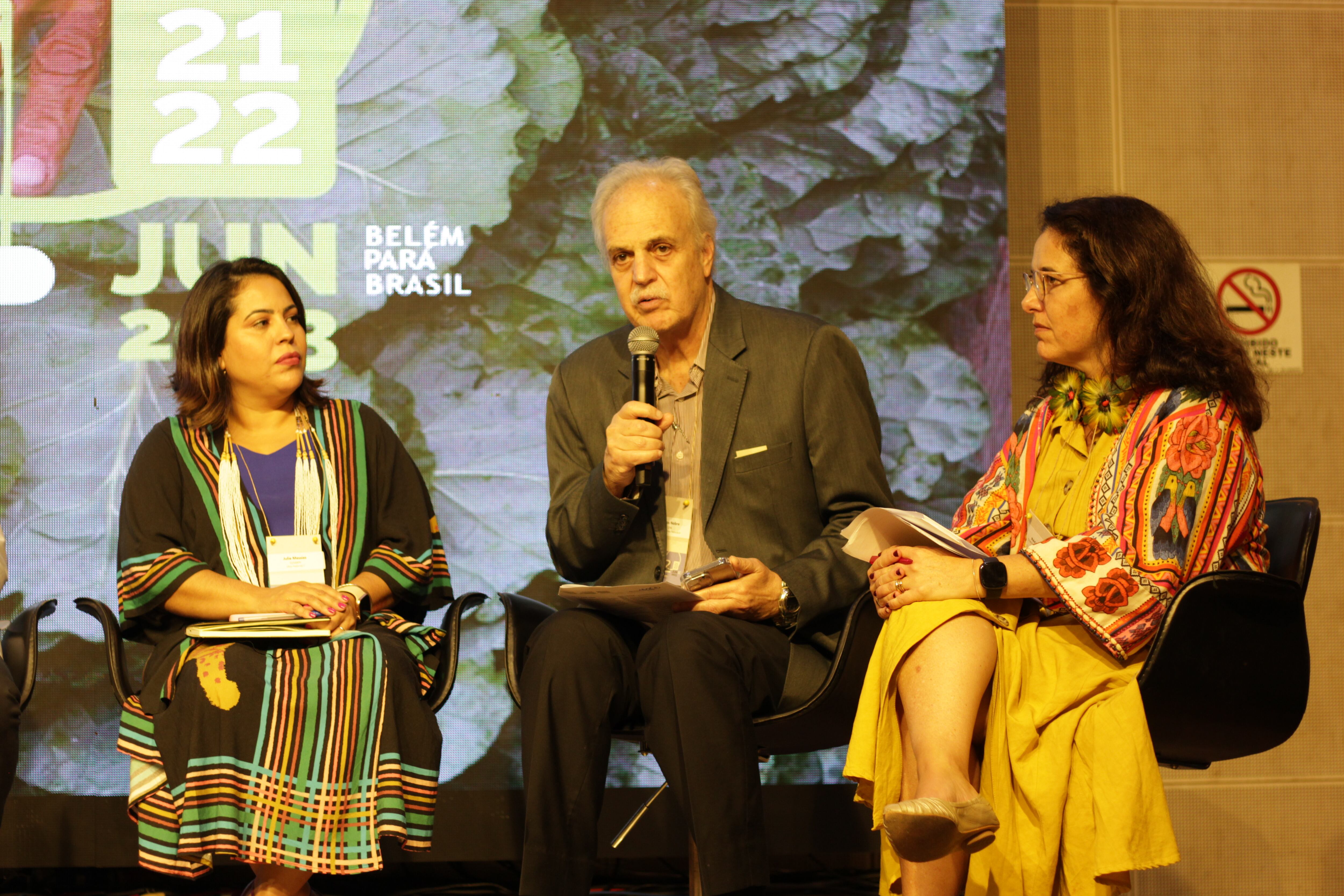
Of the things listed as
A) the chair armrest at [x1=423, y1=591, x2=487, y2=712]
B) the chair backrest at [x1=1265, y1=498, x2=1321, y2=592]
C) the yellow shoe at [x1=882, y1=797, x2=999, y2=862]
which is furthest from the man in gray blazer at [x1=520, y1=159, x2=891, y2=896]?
the chair backrest at [x1=1265, y1=498, x2=1321, y2=592]

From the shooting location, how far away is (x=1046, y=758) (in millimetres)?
2057

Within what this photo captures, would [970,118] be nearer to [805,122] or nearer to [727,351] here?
[805,122]

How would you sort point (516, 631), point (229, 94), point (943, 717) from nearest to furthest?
point (943, 717) → point (516, 631) → point (229, 94)

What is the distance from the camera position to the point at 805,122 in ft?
11.7

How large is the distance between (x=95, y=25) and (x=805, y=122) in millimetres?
1963

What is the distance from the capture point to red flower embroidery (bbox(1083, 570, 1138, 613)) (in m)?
2.09

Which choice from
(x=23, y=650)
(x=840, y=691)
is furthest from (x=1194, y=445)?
(x=23, y=650)

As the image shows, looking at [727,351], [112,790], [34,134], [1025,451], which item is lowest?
[112,790]

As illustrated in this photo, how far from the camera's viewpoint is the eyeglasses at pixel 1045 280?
7.70 feet

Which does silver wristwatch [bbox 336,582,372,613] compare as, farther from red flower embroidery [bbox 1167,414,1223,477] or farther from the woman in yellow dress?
red flower embroidery [bbox 1167,414,1223,477]

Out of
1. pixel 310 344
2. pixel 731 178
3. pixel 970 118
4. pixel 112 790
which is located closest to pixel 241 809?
pixel 112 790

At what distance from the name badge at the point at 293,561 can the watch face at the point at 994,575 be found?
4.63ft

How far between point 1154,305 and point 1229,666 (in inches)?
25.7

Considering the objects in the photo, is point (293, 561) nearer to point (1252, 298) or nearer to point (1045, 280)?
point (1045, 280)
